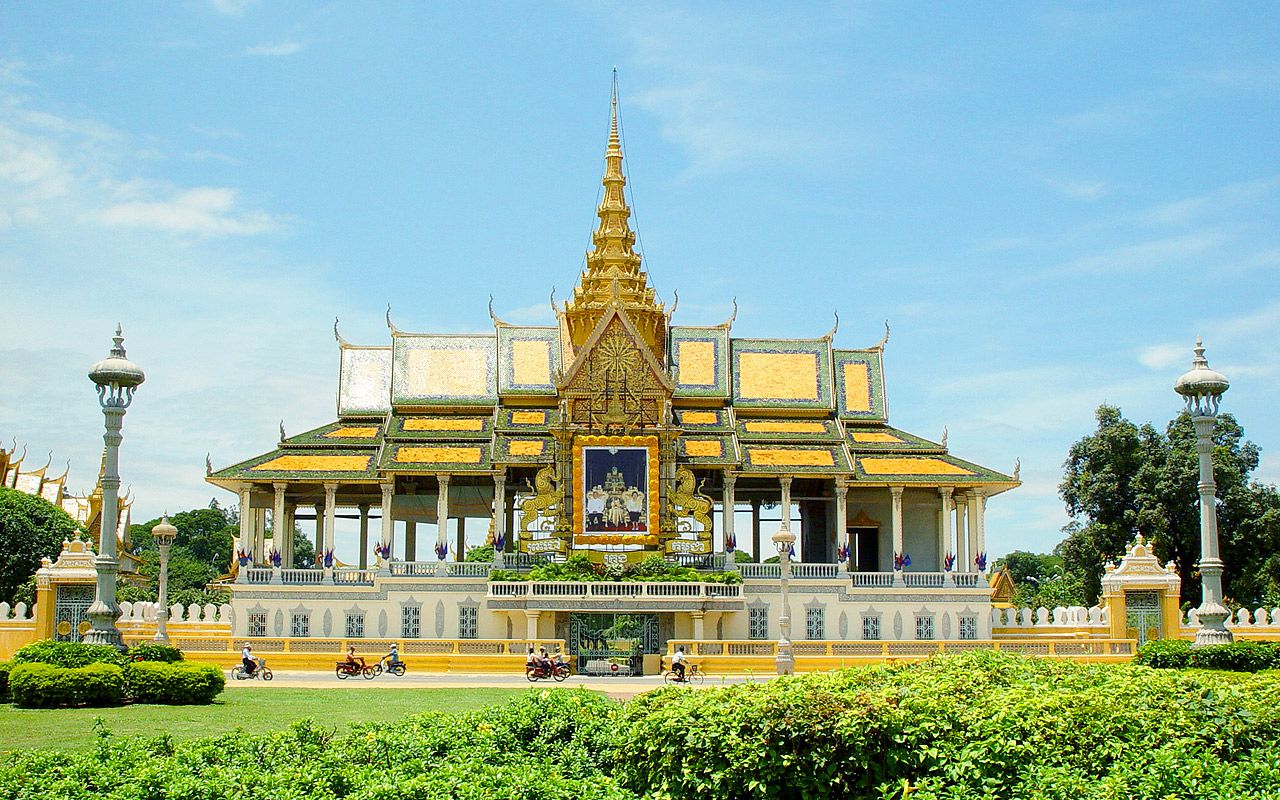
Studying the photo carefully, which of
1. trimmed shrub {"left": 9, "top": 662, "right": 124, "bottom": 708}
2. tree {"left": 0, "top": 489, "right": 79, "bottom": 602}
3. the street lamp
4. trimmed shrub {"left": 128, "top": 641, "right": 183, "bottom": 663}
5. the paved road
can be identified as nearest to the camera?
trimmed shrub {"left": 9, "top": 662, "right": 124, "bottom": 708}

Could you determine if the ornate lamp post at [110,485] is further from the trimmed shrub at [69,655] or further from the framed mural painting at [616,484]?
the framed mural painting at [616,484]

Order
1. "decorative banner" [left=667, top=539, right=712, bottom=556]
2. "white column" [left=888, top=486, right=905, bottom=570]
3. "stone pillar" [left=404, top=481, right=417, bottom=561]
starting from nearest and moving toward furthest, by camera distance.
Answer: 1. "decorative banner" [left=667, top=539, right=712, bottom=556]
2. "white column" [left=888, top=486, right=905, bottom=570]
3. "stone pillar" [left=404, top=481, right=417, bottom=561]

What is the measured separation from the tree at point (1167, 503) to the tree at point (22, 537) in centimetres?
4286

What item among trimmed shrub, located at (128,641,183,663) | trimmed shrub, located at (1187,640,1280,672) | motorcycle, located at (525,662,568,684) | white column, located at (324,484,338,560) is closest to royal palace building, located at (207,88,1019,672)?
white column, located at (324,484,338,560)

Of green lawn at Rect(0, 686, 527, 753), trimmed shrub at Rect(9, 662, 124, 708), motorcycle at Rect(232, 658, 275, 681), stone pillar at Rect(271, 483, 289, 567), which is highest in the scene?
stone pillar at Rect(271, 483, 289, 567)

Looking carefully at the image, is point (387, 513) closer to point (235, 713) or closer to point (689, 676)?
point (689, 676)

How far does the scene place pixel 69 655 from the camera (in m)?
24.8

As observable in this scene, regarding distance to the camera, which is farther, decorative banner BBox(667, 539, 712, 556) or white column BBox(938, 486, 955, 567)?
white column BBox(938, 486, 955, 567)

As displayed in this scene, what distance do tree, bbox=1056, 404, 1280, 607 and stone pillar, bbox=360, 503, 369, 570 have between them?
28.7m

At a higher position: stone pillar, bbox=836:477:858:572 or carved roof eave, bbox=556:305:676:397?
carved roof eave, bbox=556:305:676:397

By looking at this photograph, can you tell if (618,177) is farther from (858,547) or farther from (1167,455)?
(1167,455)

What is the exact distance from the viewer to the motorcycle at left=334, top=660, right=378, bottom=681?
112ft

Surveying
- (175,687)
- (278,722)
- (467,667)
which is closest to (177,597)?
(467,667)

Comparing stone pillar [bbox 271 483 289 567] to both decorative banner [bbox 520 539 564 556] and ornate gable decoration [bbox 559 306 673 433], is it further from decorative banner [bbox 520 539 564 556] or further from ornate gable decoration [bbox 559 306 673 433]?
ornate gable decoration [bbox 559 306 673 433]
